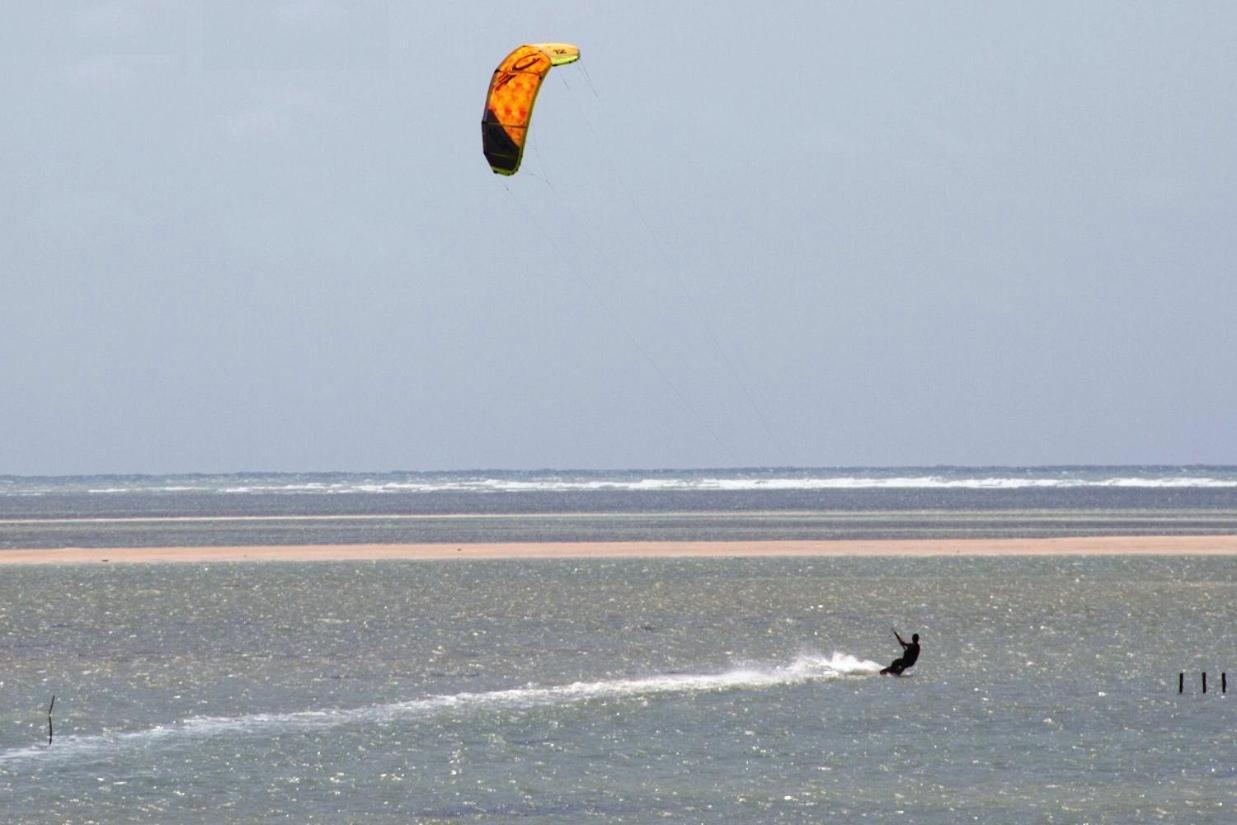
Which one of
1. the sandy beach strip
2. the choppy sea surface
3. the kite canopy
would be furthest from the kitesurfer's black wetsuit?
the sandy beach strip

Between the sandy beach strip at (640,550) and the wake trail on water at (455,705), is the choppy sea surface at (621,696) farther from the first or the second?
the sandy beach strip at (640,550)

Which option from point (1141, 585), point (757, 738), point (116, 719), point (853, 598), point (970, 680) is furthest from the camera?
point (1141, 585)

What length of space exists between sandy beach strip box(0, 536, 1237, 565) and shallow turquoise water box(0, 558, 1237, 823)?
13571 millimetres

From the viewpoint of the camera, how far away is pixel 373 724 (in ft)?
62.9

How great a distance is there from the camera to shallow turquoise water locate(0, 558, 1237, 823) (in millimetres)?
15094

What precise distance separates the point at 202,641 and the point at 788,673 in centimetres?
1003

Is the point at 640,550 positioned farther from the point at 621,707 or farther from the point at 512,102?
the point at 621,707

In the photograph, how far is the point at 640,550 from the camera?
53688mm

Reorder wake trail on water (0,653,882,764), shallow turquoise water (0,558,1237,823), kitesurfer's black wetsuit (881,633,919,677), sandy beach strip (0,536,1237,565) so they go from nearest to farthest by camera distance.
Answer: shallow turquoise water (0,558,1237,823) → wake trail on water (0,653,882,764) → kitesurfer's black wetsuit (881,633,919,677) → sandy beach strip (0,536,1237,565)

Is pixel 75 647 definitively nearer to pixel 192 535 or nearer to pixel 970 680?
pixel 970 680

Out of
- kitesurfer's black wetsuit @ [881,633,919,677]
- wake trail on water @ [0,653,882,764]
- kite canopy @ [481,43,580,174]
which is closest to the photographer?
wake trail on water @ [0,653,882,764]

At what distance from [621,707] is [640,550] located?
33547mm

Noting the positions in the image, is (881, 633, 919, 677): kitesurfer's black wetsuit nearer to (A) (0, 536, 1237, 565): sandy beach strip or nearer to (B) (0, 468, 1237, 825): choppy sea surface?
(B) (0, 468, 1237, 825): choppy sea surface

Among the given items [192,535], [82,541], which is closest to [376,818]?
[82,541]
